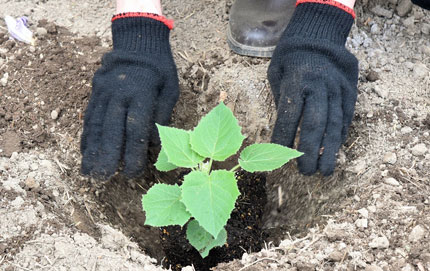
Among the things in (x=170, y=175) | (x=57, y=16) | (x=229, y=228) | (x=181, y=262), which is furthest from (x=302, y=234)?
(x=57, y=16)

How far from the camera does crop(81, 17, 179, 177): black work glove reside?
1883 millimetres

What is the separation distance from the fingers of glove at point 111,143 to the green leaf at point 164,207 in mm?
386

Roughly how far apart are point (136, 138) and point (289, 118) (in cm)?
59

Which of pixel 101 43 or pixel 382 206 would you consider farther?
pixel 101 43

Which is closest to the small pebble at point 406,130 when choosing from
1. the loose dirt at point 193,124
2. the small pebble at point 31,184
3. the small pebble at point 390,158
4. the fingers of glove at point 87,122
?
the loose dirt at point 193,124

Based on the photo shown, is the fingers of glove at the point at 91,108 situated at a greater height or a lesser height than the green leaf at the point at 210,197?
lesser

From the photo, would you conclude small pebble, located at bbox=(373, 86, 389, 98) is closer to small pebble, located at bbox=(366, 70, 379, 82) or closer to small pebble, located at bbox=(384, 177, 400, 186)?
small pebble, located at bbox=(366, 70, 379, 82)

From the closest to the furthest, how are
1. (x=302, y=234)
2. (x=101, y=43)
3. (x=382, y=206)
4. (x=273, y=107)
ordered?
(x=382, y=206) → (x=302, y=234) → (x=273, y=107) → (x=101, y=43)

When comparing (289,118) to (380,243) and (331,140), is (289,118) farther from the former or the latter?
(380,243)

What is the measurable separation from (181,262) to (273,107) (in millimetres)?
823

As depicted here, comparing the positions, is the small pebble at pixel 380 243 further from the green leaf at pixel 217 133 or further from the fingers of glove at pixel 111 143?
the fingers of glove at pixel 111 143

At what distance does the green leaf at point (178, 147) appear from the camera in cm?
151

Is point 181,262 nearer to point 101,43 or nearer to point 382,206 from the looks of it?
point 382,206

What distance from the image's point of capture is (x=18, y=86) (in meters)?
2.29
